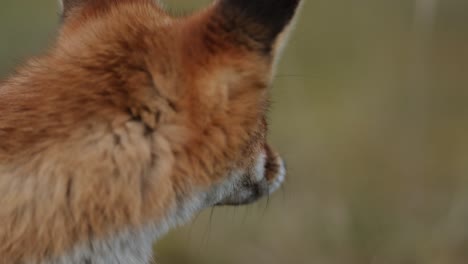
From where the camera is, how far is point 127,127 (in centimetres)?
294

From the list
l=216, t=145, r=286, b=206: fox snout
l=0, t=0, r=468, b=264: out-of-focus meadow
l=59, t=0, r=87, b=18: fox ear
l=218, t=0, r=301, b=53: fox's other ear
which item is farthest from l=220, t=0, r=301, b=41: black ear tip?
l=0, t=0, r=468, b=264: out-of-focus meadow

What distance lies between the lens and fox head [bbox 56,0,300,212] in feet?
9.73

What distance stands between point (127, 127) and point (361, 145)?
4416 millimetres

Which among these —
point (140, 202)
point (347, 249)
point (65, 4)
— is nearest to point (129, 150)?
point (140, 202)

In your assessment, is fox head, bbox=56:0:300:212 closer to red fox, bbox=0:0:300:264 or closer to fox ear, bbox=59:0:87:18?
red fox, bbox=0:0:300:264

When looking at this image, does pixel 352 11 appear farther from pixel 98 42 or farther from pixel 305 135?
pixel 98 42

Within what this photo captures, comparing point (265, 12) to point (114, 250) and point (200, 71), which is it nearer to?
point (200, 71)

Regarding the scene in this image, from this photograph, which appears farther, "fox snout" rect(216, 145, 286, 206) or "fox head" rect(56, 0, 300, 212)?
"fox snout" rect(216, 145, 286, 206)

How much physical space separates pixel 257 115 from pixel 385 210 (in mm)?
3259

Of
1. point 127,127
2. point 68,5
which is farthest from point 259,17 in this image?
point 68,5

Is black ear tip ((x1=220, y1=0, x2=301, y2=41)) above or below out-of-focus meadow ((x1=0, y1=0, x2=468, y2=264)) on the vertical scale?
above

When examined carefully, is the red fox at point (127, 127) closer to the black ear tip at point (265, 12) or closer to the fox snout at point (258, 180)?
the black ear tip at point (265, 12)

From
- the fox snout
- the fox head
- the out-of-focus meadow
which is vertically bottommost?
the out-of-focus meadow

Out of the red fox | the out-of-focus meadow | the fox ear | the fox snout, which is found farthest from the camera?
the out-of-focus meadow
